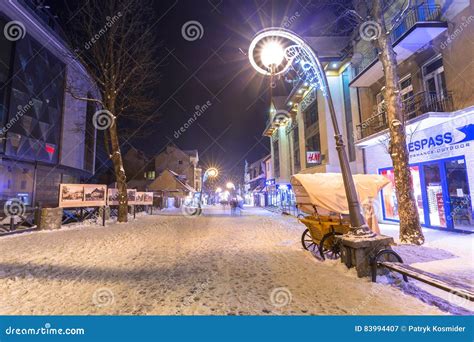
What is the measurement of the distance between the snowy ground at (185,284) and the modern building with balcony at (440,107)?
5216mm

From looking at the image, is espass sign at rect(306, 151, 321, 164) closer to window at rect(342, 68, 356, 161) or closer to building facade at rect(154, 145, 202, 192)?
window at rect(342, 68, 356, 161)

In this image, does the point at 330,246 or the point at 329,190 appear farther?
the point at 329,190

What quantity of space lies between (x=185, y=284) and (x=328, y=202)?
436cm

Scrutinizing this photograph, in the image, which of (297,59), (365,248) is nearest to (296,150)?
(297,59)

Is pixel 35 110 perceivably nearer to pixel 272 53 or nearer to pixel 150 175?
pixel 272 53

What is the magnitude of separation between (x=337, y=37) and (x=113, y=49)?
1910cm

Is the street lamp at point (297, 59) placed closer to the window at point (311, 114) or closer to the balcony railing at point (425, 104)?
the balcony railing at point (425, 104)

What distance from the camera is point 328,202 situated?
273 inches

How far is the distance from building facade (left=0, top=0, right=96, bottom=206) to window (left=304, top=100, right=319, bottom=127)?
19.7m

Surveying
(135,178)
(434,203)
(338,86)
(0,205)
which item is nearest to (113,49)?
(0,205)

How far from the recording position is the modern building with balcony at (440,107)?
32.3 ft

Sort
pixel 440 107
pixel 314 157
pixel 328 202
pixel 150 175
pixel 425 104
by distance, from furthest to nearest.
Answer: pixel 150 175 < pixel 314 157 < pixel 425 104 < pixel 440 107 < pixel 328 202
